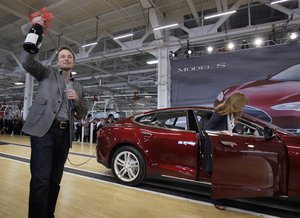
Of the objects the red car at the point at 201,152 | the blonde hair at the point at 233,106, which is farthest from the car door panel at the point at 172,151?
the blonde hair at the point at 233,106

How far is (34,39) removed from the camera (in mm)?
1358

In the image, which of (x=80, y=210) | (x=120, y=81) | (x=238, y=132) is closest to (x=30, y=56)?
(x=80, y=210)

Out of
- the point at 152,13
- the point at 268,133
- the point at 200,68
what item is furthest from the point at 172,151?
the point at 152,13

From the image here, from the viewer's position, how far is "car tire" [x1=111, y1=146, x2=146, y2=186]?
320cm

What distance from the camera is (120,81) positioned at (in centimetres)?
1568

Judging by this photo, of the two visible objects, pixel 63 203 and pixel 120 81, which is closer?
pixel 63 203

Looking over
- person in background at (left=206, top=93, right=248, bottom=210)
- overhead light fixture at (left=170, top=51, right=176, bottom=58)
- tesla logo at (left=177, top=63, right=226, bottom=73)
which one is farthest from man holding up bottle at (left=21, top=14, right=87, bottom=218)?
overhead light fixture at (left=170, top=51, right=176, bottom=58)

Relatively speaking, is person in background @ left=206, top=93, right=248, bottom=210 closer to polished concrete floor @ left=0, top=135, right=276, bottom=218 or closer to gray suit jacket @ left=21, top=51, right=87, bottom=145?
polished concrete floor @ left=0, top=135, right=276, bottom=218

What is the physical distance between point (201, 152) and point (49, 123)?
1.86 metres

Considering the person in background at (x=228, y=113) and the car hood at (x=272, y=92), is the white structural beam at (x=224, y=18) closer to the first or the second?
the car hood at (x=272, y=92)

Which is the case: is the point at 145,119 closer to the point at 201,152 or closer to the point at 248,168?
the point at 201,152

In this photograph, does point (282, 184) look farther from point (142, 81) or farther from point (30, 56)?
point (142, 81)

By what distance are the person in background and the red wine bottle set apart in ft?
5.96

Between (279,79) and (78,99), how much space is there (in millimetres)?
5547
